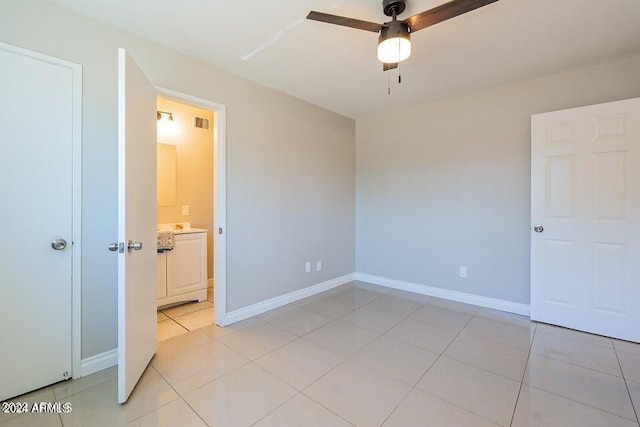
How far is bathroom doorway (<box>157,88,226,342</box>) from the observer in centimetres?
270

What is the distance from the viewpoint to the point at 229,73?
2.72 meters

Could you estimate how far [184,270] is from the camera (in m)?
3.24

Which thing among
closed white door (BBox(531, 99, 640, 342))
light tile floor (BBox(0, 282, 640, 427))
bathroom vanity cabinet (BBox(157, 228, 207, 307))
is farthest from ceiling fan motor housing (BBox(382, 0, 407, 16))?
bathroom vanity cabinet (BBox(157, 228, 207, 307))

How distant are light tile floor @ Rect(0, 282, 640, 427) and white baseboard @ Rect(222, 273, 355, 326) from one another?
4.0 inches

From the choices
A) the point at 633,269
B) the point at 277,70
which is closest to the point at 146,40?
Result: the point at 277,70

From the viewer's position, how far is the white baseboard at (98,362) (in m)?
1.92

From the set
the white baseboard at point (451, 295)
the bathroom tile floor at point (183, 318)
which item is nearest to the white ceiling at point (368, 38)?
the white baseboard at point (451, 295)

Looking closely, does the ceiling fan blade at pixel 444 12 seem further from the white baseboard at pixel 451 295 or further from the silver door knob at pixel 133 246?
the white baseboard at pixel 451 295

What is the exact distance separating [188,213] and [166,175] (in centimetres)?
56

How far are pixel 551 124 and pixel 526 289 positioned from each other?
1.68m

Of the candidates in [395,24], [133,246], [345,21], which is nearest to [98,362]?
[133,246]

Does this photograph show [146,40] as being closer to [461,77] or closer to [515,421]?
[461,77]

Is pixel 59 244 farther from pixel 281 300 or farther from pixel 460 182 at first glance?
pixel 460 182

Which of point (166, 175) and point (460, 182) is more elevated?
point (166, 175)
